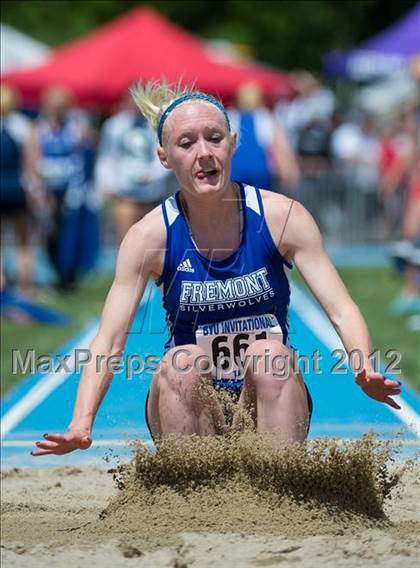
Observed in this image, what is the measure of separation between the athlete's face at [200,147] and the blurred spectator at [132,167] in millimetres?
8490

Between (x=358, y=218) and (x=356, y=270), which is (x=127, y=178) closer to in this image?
(x=356, y=270)

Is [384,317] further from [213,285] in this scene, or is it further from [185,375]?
[185,375]

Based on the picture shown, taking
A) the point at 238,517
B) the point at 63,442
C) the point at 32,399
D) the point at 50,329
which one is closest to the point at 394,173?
the point at 50,329

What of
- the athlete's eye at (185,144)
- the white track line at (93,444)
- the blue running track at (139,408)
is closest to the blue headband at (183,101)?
the athlete's eye at (185,144)

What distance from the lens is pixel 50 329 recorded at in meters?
12.7

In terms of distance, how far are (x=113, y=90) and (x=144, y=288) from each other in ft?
60.5

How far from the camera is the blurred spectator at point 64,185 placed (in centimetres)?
1616

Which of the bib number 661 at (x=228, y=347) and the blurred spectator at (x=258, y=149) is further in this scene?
the blurred spectator at (x=258, y=149)

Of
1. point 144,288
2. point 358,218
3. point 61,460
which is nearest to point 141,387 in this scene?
point 144,288

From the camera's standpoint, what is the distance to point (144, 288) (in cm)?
512

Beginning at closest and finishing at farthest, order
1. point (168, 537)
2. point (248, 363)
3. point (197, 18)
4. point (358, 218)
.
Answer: point (168, 537)
point (248, 363)
point (358, 218)
point (197, 18)

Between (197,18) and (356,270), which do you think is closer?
(356,270)

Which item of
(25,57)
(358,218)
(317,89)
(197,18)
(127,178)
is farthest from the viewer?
(197,18)

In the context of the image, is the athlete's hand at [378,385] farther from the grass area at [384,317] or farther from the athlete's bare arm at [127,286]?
the grass area at [384,317]
